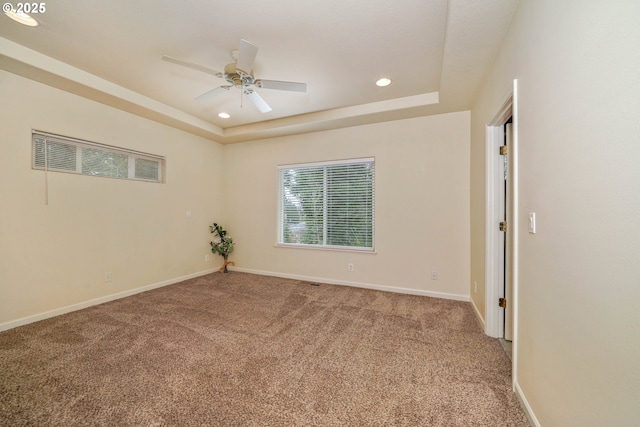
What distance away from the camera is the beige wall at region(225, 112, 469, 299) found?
338 centimetres

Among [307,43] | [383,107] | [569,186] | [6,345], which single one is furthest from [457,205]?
[6,345]

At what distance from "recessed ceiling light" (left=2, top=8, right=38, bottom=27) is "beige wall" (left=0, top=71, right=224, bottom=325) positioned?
35.1 inches

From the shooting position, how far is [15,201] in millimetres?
2549

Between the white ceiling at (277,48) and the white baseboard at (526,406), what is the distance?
2.52 metres

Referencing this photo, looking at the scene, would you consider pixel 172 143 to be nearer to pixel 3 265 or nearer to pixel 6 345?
pixel 3 265

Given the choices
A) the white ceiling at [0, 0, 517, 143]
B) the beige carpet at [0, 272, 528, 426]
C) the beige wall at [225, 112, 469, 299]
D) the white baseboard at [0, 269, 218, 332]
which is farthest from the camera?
the beige wall at [225, 112, 469, 299]

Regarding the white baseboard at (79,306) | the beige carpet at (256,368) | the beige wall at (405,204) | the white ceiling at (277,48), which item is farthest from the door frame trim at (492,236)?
the white baseboard at (79,306)

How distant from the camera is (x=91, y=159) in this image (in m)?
3.16

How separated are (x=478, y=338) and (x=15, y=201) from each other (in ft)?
15.8

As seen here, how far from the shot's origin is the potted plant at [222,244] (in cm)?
477

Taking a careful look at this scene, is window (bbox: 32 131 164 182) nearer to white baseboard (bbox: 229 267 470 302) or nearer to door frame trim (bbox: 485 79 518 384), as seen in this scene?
white baseboard (bbox: 229 267 470 302)

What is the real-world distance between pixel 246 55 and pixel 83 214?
9.36 ft

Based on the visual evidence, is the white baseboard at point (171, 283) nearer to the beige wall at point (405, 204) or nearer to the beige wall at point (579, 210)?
the beige wall at point (405, 204)

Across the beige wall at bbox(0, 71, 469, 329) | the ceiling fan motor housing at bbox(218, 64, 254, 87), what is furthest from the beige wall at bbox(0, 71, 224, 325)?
the ceiling fan motor housing at bbox(218, 64, 254, 87)
